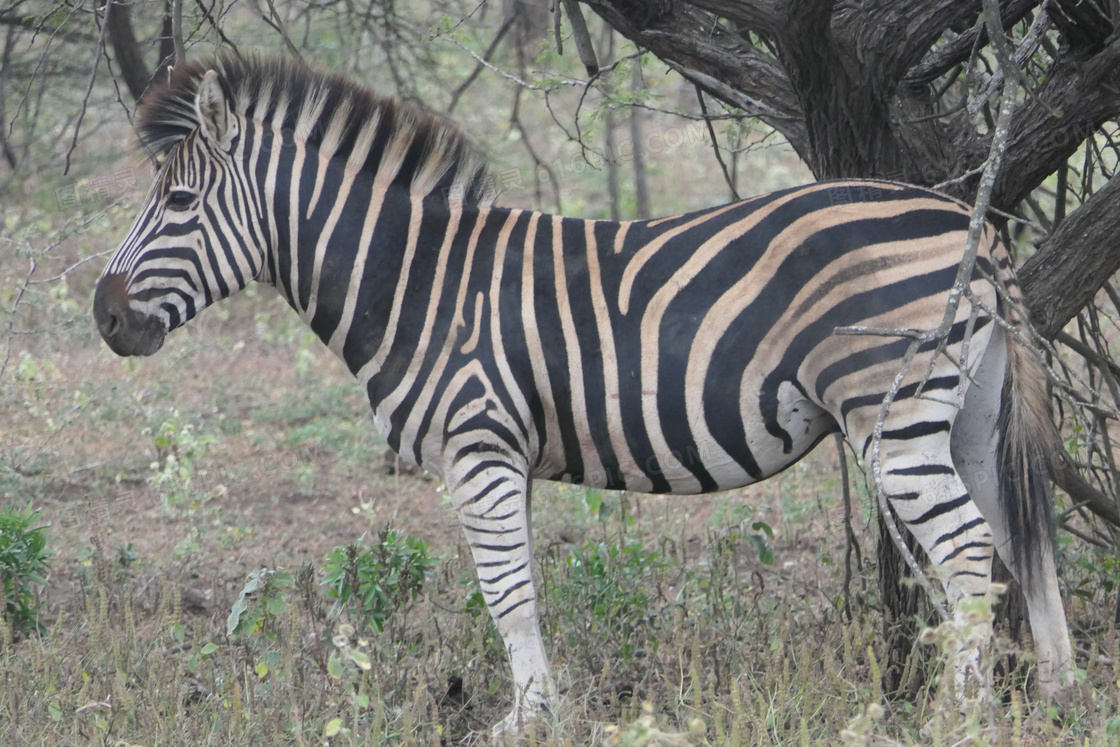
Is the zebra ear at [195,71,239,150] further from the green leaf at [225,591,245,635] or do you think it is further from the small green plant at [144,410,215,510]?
the small green plant at [144,410,215,510]

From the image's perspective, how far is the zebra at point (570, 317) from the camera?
12.5 feet

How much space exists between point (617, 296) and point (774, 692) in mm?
1607

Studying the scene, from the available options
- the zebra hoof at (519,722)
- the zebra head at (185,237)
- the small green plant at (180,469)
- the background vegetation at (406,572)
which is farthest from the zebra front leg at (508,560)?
the small green plant at (180,469)

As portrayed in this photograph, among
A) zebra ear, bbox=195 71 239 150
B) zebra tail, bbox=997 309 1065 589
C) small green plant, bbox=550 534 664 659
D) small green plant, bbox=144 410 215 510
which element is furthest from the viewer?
small green plant, bbox=144 410 215 510

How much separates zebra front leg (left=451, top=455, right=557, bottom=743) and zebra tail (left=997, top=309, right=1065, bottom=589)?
1.81 metres

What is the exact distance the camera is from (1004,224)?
183 inches

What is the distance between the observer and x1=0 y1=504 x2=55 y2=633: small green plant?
4859mm

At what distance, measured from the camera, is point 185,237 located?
4.33m

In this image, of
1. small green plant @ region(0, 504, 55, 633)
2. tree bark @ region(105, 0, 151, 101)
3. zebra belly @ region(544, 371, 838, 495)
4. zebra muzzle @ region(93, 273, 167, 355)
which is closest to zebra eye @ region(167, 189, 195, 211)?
zebra muzzle @ region(93, 273, 167, 355)

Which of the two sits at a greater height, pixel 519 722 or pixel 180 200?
pixel 180 200

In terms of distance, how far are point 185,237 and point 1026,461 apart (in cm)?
332

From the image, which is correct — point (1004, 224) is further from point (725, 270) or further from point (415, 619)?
point (415, 619)

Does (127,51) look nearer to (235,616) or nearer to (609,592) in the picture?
(235,616)

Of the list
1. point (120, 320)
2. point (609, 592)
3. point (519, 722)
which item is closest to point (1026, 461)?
point (609, 592)
